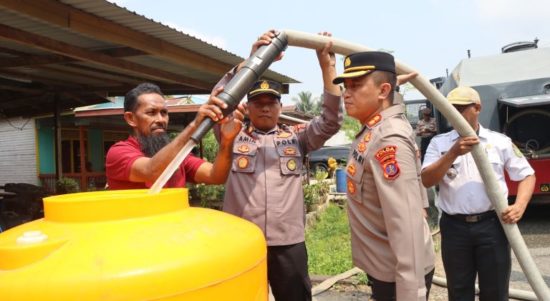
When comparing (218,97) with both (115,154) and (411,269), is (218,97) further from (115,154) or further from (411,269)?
(411,269)

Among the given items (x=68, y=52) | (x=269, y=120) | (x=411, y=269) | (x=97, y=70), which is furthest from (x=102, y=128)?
(x=411, y=269)

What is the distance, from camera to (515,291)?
150 inches

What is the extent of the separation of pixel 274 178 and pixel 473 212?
1285mm

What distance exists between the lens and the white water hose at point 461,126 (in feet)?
7.27

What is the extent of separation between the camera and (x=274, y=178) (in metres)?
2.52

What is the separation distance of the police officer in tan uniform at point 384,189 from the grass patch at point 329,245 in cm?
304

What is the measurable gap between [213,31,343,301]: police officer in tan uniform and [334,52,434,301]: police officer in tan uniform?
50 cm

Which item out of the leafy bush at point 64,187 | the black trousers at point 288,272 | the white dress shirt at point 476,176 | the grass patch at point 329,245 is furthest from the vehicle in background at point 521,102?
the leafy bush at point 64,187

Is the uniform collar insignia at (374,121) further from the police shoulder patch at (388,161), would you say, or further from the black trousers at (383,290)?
the black trousers at (383,290)

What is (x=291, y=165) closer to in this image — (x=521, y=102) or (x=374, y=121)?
(x=374, y=121)

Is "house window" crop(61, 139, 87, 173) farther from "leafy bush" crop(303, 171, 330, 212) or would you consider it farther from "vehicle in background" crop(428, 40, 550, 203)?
"vehicle in background" crop(428, 40, 550, 203)

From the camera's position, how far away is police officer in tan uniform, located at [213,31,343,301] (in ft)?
8.02

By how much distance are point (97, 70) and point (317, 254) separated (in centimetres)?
417

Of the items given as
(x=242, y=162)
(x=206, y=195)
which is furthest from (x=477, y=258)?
(x=206, y=195)
